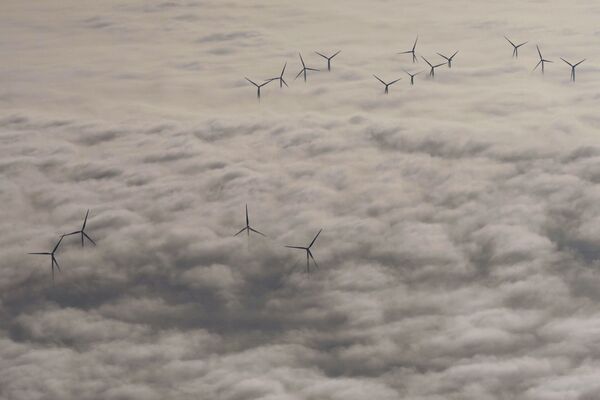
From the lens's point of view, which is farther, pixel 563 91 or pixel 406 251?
pixel 563 91

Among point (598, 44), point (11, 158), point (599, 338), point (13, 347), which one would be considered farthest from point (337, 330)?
point (598, 44)

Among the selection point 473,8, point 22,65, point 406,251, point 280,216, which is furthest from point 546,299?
point 473,8

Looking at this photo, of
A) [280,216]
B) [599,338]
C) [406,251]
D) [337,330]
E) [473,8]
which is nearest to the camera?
[599,338]

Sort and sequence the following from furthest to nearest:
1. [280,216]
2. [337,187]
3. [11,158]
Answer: [11,158]
[337,187]
[280,216]

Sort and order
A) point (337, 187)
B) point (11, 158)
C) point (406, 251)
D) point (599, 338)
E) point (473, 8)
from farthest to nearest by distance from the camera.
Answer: point (473, 8) < point (11, 158) < point (337, 187) < point (406, 251) < point (599, 338)

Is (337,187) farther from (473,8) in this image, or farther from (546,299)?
(473,8)

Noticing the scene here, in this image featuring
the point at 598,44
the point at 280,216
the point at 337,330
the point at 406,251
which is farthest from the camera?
the point at 598,44

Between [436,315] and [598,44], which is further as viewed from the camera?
[598,44]

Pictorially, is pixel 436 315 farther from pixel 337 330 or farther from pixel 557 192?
pixel 557 192
